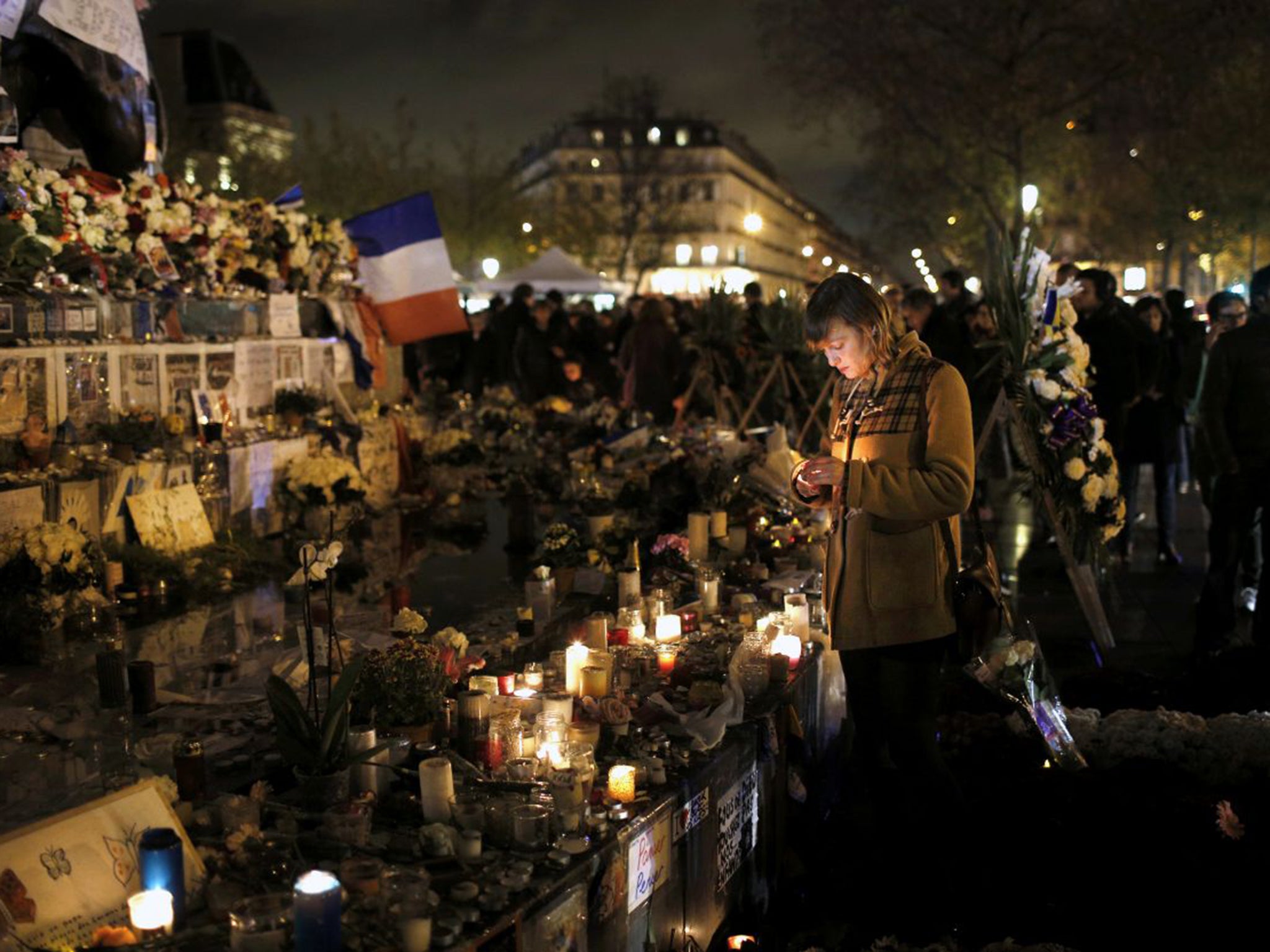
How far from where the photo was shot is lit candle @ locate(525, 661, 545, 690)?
4.65m

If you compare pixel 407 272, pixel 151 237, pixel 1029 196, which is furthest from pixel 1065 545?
pixel 1029 196

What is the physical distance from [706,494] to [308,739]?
449 centimetres

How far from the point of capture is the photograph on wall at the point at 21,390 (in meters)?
7.91

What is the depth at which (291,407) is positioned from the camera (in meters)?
11.0

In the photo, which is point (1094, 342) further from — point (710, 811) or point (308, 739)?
point (308, 739)

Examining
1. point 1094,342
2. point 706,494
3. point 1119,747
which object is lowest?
point 1119,747

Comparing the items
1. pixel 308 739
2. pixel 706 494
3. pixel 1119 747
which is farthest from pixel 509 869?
pixel 706 494

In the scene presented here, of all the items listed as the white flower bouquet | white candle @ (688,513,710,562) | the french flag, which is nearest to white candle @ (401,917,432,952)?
white candle @ (688,513,710,562)

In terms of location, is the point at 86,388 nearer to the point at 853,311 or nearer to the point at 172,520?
the point at 172,520

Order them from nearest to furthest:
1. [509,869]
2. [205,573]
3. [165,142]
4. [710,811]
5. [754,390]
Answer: [509,869]
[710,811]
[205,573]
[165,142]
[754,390]

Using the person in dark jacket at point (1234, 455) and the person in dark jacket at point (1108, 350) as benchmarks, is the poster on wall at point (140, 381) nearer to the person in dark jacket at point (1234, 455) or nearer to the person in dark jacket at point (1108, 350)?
the person in dark jacket at point (1108, 350)

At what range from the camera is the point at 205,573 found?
838cm

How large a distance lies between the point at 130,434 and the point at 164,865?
6.23 meters

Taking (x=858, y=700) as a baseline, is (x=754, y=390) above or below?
above
